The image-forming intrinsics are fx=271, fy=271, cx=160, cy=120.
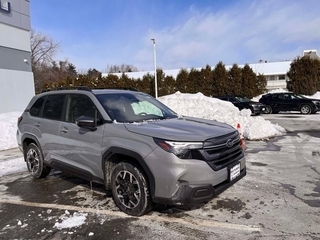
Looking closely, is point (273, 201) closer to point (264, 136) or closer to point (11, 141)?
point (264, 136)

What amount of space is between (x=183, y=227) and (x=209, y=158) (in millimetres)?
980

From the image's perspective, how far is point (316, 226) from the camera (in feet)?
11.5

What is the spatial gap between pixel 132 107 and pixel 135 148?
1.19m

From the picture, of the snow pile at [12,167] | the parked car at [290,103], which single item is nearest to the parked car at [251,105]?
the parked car at [290,103]

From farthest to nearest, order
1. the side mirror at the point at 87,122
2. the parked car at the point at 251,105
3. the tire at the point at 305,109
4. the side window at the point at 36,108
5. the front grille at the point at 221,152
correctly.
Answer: the tire at the point at 305,109 → the parked car at the point at 251,105 → the side window at the point at 36,108 → the side mirror at the point at 87,122 → the front grille at the point at 221,152

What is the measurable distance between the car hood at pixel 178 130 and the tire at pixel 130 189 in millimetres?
564

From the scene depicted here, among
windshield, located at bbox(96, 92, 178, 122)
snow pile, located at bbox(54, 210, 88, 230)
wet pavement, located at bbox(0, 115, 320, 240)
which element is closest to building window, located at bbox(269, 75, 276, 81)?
wet pavement, located at bbox(0, 115, 320, 240)

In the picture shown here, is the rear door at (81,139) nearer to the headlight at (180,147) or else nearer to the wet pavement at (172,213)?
Result: the wet pavement at (172,213)

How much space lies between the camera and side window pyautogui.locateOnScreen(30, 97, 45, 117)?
572cm

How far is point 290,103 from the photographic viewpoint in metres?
20.4

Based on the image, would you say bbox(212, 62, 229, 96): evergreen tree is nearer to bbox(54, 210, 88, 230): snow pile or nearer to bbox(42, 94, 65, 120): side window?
bbox(42, 94, 65, 120): side window

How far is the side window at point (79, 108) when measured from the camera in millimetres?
4420

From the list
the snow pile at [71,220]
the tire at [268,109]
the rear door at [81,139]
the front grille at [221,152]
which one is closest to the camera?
the front grille at [221,152]

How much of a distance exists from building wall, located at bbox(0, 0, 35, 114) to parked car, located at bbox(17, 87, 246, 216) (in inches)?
486
